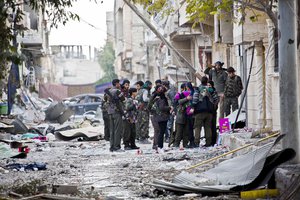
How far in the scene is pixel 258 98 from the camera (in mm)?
23453

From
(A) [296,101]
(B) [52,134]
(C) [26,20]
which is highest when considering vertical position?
(C) [26,20]

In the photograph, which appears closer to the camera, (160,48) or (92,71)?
(160,48)

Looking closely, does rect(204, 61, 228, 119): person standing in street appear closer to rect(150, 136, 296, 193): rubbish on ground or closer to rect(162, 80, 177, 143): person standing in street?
rect(162, 80, 177, 143): person standing in street

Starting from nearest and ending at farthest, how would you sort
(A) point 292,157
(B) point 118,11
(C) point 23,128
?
(A) point 292,157 < (C) point 23,128 < (B) point 118,11

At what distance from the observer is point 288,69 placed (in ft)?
37.1

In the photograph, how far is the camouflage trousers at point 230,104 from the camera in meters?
22.6

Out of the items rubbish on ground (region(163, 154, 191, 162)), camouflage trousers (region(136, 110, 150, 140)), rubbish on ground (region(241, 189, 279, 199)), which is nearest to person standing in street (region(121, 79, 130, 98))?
camouflage trousers (region(136, 110, 150, 140))

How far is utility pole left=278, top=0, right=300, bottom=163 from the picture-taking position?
1119 cm

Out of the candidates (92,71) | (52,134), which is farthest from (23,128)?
(92,71)

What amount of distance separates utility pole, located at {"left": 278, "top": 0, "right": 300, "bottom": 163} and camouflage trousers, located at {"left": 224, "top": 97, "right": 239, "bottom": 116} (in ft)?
36.9

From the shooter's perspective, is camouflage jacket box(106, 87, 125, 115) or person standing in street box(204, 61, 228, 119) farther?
person standing in street box(204, 61, 228, 119)

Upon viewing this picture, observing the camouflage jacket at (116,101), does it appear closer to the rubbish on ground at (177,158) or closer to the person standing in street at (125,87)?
the person standing in street at (125,87)

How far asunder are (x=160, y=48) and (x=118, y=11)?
1328 inches

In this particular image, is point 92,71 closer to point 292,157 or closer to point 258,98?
point 258,98
